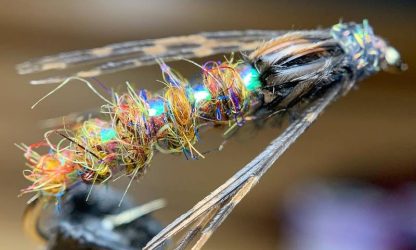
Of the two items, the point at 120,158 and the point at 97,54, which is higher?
the point at 97,54

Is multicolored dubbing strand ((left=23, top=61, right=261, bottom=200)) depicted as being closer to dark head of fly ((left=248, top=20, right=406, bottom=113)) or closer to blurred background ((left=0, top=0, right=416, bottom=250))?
dark head of fly ((left=248, top=20, right=406, bottom=113))

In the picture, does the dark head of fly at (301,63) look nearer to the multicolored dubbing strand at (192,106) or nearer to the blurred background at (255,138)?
the multicolored dubbing strand at (192,106)

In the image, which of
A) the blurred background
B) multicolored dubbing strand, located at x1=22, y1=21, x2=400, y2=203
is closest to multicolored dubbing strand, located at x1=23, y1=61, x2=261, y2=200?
multicolored dubbing strand, located at x1=22, y1=21, x2=400, y2=203

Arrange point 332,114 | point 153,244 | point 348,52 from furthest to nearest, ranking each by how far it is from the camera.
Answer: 1. point 332,114
2. point 348,52
3. point 153,244

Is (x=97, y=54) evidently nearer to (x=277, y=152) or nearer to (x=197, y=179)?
(x=277, y=152)

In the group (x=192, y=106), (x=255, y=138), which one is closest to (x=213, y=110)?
(x=192, y=106)

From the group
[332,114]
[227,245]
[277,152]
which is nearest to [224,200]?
[277,152]
